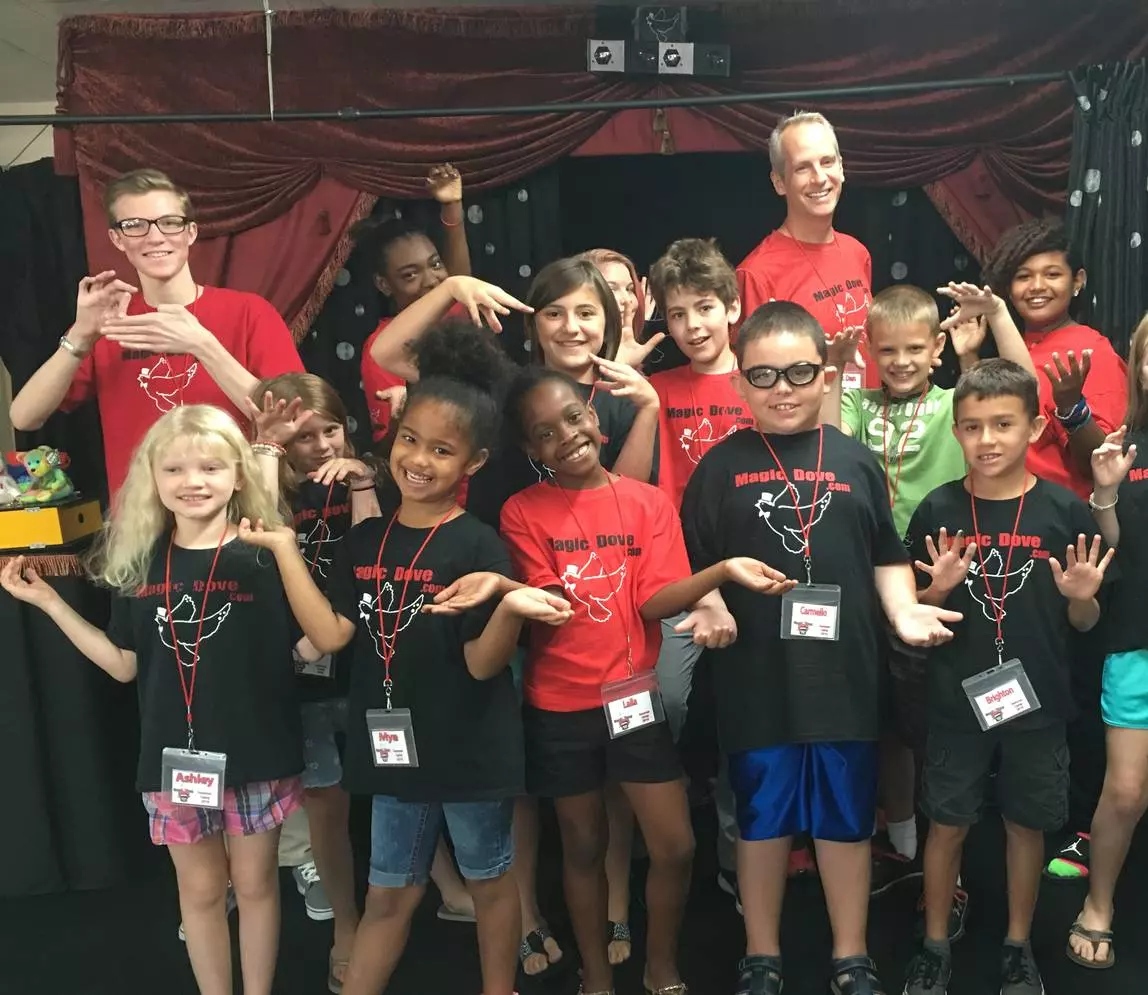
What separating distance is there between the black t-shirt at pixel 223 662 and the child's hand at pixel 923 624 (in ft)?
3.99

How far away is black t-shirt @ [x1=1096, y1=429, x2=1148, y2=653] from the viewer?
7.05 ft

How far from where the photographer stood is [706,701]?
2.75 m

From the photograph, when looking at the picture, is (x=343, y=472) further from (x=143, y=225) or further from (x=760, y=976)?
(x=760, y=976)

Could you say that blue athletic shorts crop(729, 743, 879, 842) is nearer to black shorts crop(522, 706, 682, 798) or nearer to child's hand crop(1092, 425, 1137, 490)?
black shorts crop(522, 706, 682, 798)

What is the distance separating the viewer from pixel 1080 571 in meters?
1.93

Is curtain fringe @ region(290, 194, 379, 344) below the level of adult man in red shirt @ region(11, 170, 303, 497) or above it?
above

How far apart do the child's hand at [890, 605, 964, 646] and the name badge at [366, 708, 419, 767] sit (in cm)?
97

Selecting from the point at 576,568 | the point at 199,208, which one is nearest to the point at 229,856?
the point at 576,568

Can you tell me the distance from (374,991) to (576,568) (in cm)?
90

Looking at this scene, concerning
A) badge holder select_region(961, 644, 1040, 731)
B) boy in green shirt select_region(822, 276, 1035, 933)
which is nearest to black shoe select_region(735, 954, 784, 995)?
boy in green shirt select_region(822, 276, 1035, 933)

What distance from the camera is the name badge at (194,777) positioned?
1.83m

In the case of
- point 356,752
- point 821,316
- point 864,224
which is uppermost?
point 864,224

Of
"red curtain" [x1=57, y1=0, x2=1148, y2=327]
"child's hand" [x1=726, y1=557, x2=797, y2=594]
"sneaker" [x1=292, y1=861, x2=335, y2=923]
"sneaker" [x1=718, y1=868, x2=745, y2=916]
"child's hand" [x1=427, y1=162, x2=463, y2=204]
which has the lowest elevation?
"sneaker" [x1=718, y1=868, x2=745, y2=916]

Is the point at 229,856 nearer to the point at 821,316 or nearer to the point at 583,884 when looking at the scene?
the point at 583,884
